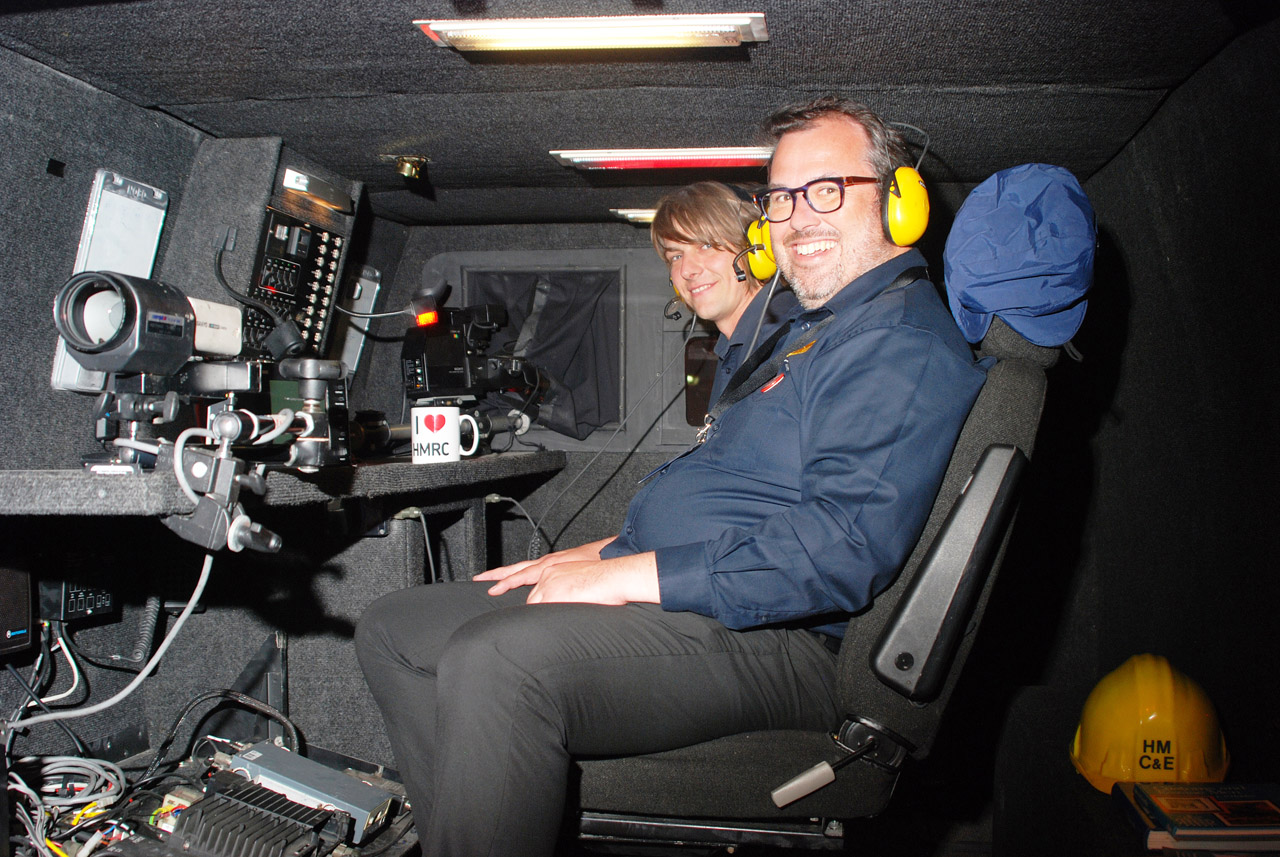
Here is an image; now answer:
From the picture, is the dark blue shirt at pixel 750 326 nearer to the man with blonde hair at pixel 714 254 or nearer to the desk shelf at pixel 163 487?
the man with blonde hair at pixel 714 254

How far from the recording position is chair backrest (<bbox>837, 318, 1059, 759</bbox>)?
843mm

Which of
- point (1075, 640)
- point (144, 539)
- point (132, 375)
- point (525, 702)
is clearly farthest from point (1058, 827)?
point (144, 539)

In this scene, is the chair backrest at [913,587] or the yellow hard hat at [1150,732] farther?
the yellow hard hat at [1150,732]

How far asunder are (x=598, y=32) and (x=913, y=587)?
3.30ft

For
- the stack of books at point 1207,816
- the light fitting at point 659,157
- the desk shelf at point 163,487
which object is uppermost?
the light fitting at point 659,157

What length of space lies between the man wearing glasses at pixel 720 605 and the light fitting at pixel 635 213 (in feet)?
4.53

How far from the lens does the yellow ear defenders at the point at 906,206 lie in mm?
Result: 1119

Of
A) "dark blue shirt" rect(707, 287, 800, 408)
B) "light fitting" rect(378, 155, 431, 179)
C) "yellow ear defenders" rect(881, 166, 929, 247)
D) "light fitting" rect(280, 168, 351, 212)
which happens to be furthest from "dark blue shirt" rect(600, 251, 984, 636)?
"light fitting" rect(280, 168, 351, 212)

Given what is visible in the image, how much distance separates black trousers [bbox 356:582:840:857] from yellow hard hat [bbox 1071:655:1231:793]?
2.99 feet

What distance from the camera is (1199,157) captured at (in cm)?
144

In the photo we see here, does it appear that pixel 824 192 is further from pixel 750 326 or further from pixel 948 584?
pixel 948 584

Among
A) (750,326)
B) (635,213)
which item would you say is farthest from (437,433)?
(635,213)

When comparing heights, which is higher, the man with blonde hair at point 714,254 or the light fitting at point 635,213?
the light fitting at point 635,213

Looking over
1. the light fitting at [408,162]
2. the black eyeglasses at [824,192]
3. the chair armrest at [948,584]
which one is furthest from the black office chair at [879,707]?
the light fitting at [408,162]
